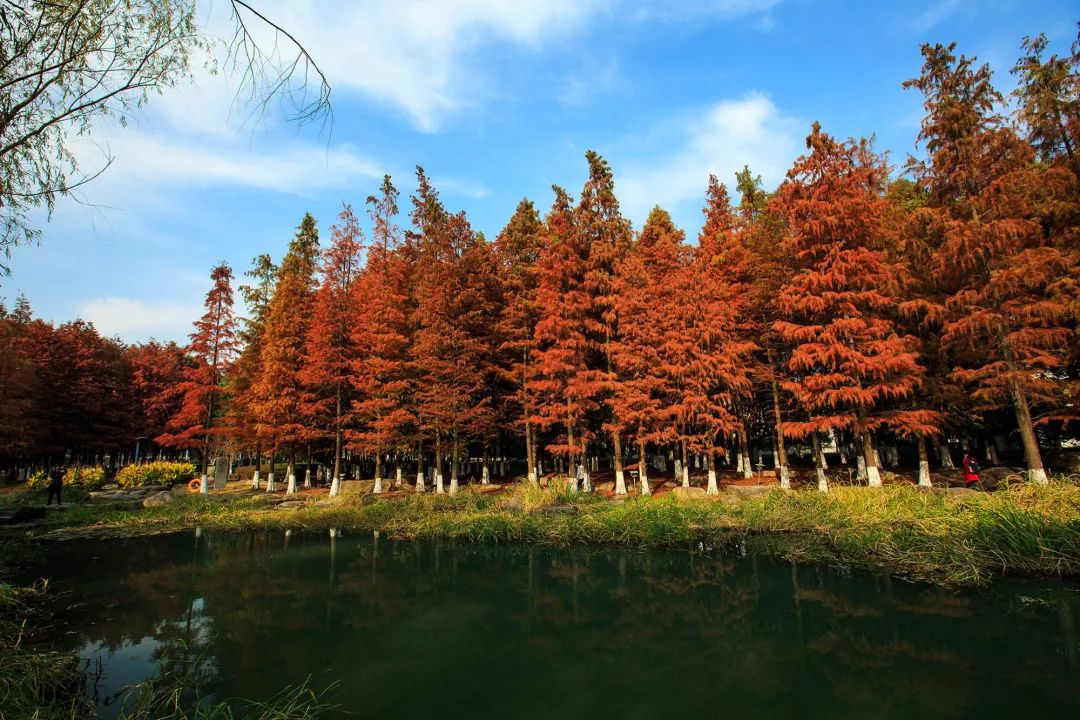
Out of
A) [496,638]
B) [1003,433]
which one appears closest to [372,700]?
[496,638]

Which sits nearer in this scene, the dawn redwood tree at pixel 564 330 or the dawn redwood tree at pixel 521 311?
the dawn redwood tree at pixel 564 330

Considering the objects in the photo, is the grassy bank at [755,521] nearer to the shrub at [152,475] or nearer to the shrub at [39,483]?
the shrub at [152,475]

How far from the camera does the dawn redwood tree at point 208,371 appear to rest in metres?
33.5

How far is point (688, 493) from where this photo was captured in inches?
835

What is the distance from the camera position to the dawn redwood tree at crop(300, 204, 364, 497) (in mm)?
28562

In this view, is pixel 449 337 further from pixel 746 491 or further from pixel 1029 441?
pixel 1029 441

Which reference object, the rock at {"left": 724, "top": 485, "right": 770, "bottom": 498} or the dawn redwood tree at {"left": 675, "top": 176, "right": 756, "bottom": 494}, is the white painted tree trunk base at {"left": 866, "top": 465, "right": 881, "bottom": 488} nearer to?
the rock at {"left": 724, "top": 485, "right": 770, "bottom": 498}

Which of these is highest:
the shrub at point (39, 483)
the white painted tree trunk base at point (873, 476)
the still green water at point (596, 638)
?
the shrub at point (39, 483)

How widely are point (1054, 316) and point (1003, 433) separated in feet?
40.8

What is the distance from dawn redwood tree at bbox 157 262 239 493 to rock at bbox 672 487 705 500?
95.7 ft

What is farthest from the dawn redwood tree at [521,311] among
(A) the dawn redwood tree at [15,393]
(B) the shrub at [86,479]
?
(A) the dawn redwood tree at [15,393]

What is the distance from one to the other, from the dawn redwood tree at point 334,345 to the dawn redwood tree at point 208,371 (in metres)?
8.03

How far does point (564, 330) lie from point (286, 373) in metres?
17.2

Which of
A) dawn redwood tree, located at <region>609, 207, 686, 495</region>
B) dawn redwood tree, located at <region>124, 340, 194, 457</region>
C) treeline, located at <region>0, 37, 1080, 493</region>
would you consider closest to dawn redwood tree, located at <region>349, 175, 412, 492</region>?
treeline, located at <region>0, 37, 1080, 493</region>
